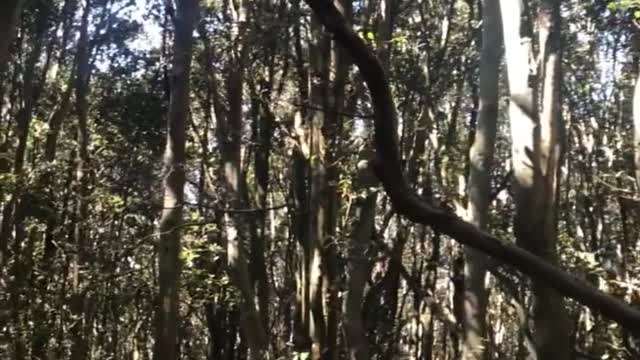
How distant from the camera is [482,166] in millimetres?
7688

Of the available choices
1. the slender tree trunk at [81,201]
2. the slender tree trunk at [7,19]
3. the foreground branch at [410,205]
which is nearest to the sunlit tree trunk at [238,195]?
the slender tree trunk at [81,201]

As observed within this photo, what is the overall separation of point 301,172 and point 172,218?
14.7 ft

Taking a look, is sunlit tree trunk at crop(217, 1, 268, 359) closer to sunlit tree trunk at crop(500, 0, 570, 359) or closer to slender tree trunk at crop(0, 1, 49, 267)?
slender tree trunk at crop(0, 1, 49, 267)

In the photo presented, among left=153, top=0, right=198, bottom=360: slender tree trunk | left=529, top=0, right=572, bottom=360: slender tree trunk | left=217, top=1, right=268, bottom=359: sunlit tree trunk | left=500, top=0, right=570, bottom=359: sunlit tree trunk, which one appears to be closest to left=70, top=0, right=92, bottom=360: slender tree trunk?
left=217, top=1, right=268, bottom=359: sunlit tree trunk

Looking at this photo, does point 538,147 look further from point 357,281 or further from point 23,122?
point 23,122

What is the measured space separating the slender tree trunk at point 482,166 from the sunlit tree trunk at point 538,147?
436mm

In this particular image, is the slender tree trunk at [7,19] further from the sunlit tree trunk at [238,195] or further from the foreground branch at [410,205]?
the sunlit tree trunk at [238,195]

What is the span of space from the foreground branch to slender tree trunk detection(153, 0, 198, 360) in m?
5.75

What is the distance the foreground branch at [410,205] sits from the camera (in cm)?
265

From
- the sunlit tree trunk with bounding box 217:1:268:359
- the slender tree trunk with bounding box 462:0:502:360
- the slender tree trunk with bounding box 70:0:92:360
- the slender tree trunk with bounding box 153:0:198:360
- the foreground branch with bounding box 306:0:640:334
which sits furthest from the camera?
the slender tree trunk with bounding box 70:0:92:360

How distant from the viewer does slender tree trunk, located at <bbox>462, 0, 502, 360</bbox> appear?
7641 mm

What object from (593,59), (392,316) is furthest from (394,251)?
(593,59)

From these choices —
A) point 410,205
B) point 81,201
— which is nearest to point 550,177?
point 410,205

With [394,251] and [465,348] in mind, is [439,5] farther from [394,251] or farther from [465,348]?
[465,348]
